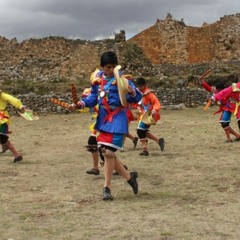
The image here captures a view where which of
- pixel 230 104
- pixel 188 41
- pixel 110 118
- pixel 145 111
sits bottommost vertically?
pixel 230 104

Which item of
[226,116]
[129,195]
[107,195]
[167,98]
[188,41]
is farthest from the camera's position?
[188,41]

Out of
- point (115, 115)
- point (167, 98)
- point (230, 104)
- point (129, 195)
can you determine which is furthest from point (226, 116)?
point (167, 98)

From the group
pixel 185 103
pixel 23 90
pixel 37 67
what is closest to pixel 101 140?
pixel 185 103

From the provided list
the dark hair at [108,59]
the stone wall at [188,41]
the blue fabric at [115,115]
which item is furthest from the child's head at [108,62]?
the stone wall at [188,41]

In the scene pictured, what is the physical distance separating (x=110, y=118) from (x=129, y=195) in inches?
40.0

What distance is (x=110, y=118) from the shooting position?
650 centimetres

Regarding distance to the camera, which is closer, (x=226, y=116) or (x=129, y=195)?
(x=129, y=195)

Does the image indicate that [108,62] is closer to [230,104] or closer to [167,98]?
[230,104]

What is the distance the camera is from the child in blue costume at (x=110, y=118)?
6.46 m

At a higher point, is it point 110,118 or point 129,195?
point 110,118

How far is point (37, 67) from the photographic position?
114ft

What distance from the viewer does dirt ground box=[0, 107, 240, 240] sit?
5129 mm

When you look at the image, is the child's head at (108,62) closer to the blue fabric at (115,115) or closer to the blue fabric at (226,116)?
the blue fabric at (115,115)

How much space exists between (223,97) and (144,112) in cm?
197
